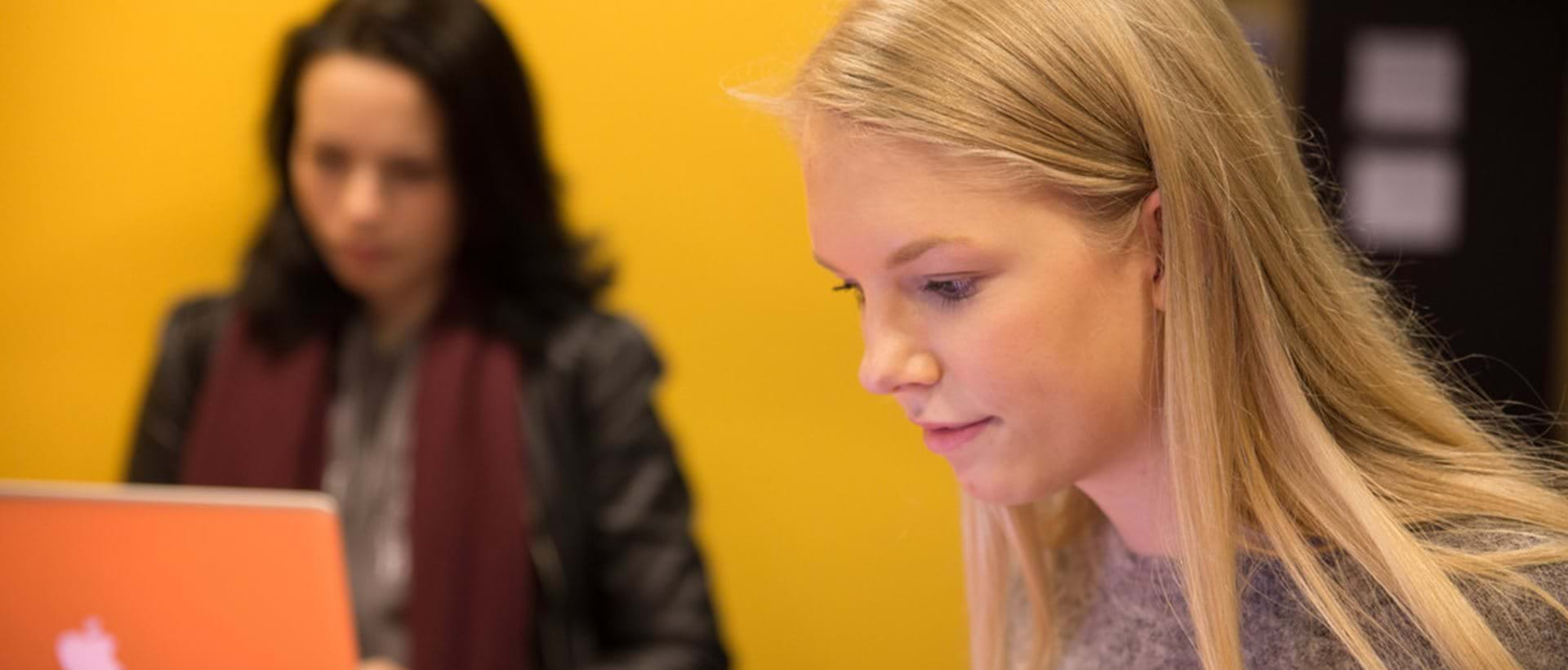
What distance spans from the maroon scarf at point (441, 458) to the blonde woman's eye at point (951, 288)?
80 cm

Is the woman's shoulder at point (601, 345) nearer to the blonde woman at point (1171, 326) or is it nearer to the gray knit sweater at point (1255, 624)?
the gray knit sweater at point (1255, 624)

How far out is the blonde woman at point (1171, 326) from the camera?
103cm

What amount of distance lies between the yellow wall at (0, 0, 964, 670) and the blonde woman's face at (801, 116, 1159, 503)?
2.01ft

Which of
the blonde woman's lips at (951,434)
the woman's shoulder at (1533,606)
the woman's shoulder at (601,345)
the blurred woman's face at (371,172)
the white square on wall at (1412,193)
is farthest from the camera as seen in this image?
the white square on wall at (1412,193)

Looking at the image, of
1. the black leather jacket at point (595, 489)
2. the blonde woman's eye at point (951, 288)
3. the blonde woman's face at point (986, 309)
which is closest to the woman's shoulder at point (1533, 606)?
→ the blonde woman's face at point (986, 309)

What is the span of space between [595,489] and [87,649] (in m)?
0.66

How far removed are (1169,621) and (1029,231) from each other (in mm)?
389

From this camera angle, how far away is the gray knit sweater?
992 millimetres

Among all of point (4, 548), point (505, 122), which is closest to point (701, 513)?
point (505, 122)

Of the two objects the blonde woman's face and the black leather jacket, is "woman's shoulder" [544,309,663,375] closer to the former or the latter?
the black leather jacket

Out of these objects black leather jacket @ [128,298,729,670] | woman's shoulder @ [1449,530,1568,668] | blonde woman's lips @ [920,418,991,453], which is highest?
blonde woman's lips @ [920,418,991,453]

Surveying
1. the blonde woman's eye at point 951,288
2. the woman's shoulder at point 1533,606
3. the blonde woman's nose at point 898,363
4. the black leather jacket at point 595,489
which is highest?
the blonde woman's eye at point 951,288

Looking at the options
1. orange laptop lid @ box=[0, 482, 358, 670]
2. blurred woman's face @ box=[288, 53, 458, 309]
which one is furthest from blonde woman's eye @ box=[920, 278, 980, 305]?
blurred woman's face @ box=[288, 53, 458, 309]

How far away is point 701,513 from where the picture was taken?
5.80 ft
